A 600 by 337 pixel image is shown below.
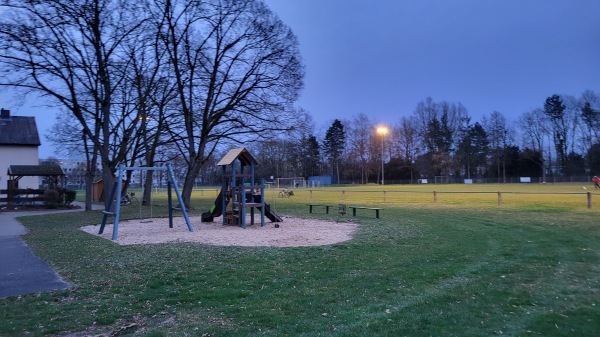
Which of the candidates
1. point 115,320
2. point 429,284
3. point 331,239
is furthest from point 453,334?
point 331,239

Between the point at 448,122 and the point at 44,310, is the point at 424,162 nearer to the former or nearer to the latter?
the point at 448,122

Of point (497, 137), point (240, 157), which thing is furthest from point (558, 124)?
point (240, 157)

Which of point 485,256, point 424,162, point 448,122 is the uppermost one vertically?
point 448,122

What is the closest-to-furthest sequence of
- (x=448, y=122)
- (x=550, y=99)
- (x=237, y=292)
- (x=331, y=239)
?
1. (x=237, y=292)
2. (x=331, y=239)
3. (x=550, y=99)
4. (x=448, y=122)

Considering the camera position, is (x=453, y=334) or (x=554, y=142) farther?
(x=554, y=142)

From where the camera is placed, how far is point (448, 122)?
318 ft

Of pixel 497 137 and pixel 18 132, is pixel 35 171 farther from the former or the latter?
pixel 497 137

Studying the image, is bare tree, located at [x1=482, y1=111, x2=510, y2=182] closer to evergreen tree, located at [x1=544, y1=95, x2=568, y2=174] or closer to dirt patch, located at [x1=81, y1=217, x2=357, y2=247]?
evergreen tree, located at [x1=544, y1=95, x2=568, y2=174]

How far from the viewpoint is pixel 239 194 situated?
16375 mm

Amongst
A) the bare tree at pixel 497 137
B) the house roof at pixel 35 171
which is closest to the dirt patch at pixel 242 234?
the house roof at pixel 35 171

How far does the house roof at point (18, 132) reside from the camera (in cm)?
4241

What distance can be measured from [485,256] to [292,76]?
62.1 ft

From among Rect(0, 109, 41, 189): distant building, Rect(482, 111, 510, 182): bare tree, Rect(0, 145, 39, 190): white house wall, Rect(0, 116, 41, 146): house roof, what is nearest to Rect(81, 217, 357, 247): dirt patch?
Rect(0, 145, 39, 190): white house wall

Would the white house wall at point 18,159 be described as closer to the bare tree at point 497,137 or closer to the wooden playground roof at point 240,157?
the wooden playground roof at point 240,157
